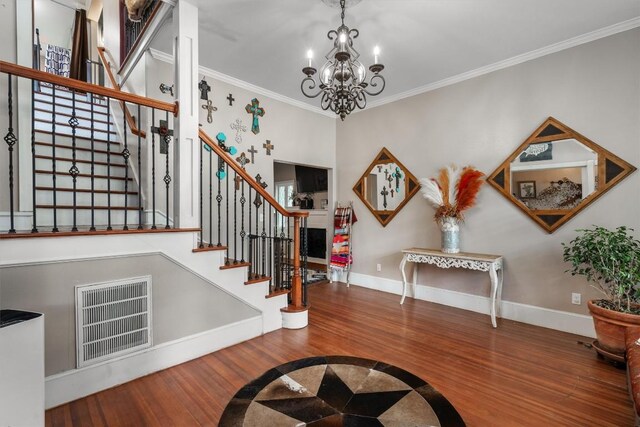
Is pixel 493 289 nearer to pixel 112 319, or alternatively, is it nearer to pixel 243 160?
pixel 243 160

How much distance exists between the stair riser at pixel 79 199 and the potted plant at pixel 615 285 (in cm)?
487

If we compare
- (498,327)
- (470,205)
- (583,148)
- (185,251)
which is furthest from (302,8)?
(498,327)

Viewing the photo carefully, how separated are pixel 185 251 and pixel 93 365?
98 centimetres

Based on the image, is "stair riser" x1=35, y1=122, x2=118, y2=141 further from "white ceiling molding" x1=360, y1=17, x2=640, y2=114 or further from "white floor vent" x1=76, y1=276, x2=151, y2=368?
"white ceiling molding" x1=360, y1=17, x2=640, y2=114

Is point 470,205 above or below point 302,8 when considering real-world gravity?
below

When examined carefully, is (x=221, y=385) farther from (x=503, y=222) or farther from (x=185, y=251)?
(x=503, y=222)

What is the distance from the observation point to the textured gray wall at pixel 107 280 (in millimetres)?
1796

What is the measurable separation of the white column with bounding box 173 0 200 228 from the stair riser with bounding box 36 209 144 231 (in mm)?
835

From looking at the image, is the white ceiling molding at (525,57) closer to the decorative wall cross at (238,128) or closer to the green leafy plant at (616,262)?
the green leafy plant at (616,262)

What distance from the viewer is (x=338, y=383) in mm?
2115

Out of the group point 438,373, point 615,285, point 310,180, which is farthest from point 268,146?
point 615,285

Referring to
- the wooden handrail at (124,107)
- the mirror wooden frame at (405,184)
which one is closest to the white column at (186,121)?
the wooden handrail at (124,107)

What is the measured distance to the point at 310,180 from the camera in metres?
7.02

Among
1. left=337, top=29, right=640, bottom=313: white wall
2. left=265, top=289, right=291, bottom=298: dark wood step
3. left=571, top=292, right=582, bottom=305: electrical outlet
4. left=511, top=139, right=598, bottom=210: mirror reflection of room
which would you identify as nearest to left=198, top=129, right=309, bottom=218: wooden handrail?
left=265, top=289, right=291, bottom=298: dark wood step
